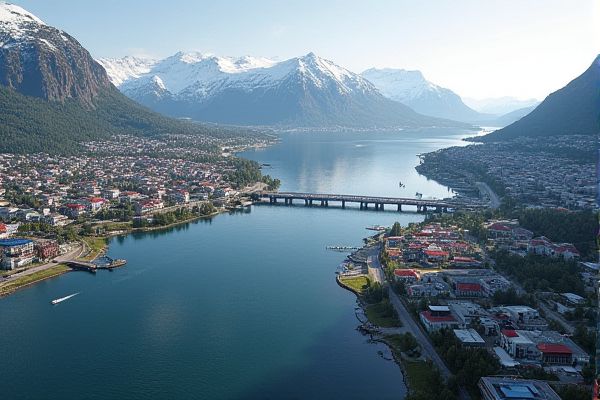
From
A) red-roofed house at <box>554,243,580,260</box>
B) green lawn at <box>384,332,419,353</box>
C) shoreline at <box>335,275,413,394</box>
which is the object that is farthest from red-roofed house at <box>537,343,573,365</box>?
red-roofed house at <box>554,243,580,260</box>

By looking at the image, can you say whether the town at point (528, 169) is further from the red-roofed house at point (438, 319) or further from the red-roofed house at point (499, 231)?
the red-roofed house at point (438, 319)

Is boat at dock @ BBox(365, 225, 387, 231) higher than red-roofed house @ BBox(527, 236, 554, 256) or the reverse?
the reverse

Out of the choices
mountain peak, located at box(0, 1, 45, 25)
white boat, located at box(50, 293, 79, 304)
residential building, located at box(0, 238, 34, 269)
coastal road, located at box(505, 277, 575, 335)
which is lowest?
coastal road, located at box(505, 277, 575, 335)

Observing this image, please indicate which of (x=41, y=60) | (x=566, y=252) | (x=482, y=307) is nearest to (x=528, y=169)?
(x=566, y=252)

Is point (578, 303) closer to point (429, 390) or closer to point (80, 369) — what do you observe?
point (429, 390)

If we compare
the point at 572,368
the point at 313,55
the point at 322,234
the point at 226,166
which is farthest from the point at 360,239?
the point at 313,55

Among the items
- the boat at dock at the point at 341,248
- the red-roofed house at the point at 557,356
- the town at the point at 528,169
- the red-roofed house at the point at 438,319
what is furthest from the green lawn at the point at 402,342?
the town at the point at 528,169

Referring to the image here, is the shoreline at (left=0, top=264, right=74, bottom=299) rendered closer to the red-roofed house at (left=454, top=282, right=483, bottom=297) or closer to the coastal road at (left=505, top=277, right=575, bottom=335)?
the red-roofed house at (left=454, top=282, right=483, bottom=297)
